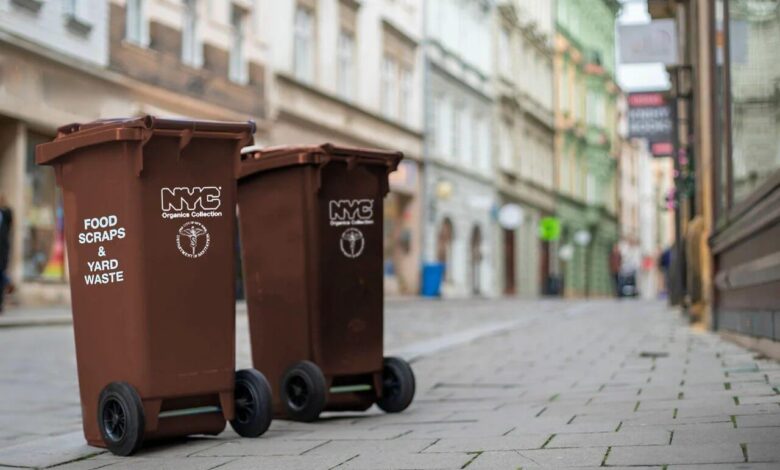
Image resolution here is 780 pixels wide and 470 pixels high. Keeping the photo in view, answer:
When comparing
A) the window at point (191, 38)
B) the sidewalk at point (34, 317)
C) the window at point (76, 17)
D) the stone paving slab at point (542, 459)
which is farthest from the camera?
the window at point (191, 38)

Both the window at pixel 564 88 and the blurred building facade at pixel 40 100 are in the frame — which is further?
the window at pixel 564 88

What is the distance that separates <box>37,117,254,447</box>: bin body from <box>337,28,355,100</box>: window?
2645cm

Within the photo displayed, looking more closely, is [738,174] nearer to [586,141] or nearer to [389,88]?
[389,88]

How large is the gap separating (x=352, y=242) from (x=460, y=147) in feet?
116

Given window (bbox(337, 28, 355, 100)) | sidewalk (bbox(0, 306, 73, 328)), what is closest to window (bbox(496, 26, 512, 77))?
window (bbox(337, 28, 355, 100))

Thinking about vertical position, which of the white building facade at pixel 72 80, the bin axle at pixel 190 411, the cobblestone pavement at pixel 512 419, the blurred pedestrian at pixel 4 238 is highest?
the white building facade at pixel 72 80

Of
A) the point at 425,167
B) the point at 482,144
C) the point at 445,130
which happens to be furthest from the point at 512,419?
the point at 482,144

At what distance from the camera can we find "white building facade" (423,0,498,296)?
38719mm

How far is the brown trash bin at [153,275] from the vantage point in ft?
19.2

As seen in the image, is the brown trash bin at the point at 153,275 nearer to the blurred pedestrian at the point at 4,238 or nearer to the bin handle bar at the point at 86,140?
the bin handle bar at the point at 86,140

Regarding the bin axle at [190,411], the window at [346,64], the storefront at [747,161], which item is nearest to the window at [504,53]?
the window at [346,64]

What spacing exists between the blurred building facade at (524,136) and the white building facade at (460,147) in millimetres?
1255

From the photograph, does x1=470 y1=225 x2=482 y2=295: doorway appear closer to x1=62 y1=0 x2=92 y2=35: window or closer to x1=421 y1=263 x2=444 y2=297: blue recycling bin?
x1=421 y1=263 x2=444 y2=297: blue recycling bin

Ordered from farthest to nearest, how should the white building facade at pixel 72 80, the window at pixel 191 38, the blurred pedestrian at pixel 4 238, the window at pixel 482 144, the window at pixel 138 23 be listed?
the window at pixel 482 144 → the window at pixel 191 38 → the window at pixel 138 23 → the white building facade at pixel 72 80 → the blurred pedestrian at pixel 4 238
